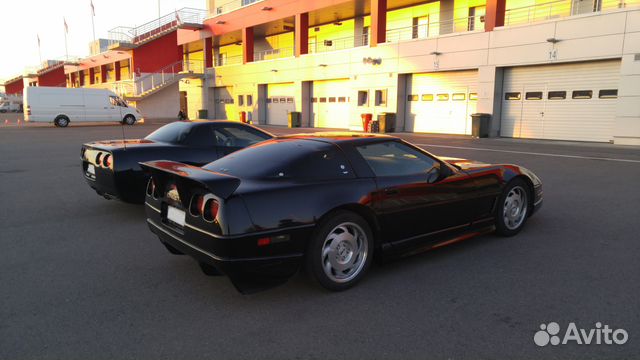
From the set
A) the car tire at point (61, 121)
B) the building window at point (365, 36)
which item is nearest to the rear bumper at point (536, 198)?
the building window at point (365, 36)

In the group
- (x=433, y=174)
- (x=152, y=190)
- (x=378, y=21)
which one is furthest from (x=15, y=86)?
(x=433, y=174)

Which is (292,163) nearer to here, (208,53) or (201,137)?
(201,137)

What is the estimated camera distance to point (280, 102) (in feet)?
112

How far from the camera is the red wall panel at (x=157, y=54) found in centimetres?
4275

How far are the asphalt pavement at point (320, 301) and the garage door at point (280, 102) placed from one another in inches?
1090

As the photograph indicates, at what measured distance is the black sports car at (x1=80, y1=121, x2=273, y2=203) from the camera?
6.06 meters

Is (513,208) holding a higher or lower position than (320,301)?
higher

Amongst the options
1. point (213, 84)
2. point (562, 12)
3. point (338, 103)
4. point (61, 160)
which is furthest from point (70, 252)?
point (213, 84)

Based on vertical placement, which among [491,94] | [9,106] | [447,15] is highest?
[447,15]

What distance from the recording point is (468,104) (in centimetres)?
2233

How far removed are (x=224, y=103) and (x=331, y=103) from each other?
1369cm

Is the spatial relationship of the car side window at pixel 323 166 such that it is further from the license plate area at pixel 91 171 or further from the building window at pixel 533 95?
the building window at pixel 533 95

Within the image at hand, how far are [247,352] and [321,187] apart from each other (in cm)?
139

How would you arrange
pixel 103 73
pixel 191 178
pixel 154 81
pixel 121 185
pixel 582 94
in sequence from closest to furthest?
pixel 191 178 → pixel 121 185 → pixel 582 94 → pixel 154 81 → pixel 103 73
